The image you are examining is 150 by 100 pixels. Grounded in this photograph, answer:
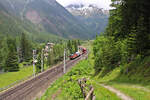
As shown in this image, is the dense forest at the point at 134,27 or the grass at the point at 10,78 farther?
the grass at the point at 10,78

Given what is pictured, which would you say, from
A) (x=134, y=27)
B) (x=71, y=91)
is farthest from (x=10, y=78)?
(x=134, y=27)

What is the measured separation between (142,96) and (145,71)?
704 centimetres

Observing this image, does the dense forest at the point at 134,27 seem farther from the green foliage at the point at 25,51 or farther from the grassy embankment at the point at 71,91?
the green foliage at the point at 25,51

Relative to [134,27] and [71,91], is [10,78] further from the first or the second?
[134,27]

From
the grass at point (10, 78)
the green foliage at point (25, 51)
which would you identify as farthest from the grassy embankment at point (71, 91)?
the green foliage at point (25, 51)

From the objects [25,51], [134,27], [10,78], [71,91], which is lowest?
[10,78]

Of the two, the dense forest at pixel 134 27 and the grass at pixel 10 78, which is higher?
the dense forest at pixel 134 27

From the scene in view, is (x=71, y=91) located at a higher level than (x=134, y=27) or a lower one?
lower

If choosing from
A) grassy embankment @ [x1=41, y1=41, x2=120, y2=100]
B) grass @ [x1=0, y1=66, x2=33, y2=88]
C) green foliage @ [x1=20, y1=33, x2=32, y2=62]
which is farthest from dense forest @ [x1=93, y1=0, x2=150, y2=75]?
green foliage @ [x1=20, y1=33, x2=32, y2=62]

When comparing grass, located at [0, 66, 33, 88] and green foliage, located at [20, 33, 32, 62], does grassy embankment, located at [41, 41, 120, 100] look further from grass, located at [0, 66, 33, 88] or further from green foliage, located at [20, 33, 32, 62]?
green foliage, located at [20, 33, 32, 62]

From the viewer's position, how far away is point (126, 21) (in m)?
21.8

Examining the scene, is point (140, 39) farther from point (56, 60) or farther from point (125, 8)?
point (56, 60)

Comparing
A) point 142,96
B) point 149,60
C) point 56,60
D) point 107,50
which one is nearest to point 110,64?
point 107,50

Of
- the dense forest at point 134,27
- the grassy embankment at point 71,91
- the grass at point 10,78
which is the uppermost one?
the dense forest at point 134,27
